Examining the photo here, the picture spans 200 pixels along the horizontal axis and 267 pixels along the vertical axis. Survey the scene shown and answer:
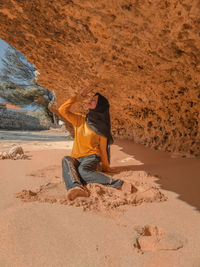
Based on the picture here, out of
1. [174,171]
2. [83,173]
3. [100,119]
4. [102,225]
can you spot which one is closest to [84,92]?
[100,119]

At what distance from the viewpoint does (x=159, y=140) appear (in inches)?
130

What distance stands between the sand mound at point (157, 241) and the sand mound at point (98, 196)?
1.16 feet

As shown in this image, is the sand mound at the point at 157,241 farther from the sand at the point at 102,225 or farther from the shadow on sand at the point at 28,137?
the shadow on sand at the point at 28,137

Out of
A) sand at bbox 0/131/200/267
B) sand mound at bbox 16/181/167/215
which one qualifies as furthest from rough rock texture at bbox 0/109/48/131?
sand mound at bbox 16/181/167/215

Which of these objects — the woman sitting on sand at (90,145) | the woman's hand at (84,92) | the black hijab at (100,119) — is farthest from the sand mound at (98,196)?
the woman's hand at (84,92)

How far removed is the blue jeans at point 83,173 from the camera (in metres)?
1.75

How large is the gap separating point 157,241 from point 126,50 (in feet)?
5.12

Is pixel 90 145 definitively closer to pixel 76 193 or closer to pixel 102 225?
pixel 76 193

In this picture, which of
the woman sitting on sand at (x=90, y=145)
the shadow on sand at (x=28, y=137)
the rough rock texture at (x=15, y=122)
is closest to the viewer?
the woman sitting on sand at (x=90, y=145)

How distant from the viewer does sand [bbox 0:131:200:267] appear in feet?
2.87

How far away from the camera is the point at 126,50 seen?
1771mm

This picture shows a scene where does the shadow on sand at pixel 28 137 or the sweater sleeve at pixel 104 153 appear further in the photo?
the shadow on sand at pixel 28 137

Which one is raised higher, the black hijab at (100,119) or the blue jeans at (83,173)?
the black hijab at (100,119)

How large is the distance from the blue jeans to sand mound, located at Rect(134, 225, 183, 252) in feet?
2.16
